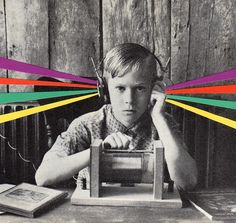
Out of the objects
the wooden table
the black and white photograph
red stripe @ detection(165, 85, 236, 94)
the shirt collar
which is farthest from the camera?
red stripe @ detection(165, 85, 236, 94)

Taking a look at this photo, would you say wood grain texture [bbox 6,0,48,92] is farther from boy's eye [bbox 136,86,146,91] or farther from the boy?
boy's eye [bbox 136,86,146,91]

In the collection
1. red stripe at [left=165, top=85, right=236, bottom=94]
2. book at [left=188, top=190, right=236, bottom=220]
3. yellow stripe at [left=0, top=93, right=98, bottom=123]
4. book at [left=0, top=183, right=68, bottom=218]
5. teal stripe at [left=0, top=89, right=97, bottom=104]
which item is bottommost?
book at [left=188, top=190, right=236, bottom=220]

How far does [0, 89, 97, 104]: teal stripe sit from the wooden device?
1.12 feet

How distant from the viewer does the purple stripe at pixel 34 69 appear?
5.48ft

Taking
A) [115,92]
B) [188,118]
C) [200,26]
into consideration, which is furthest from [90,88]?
[200,26]

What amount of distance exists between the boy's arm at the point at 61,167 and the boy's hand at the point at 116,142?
8 cm

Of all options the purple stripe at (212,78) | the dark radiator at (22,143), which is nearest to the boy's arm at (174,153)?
the purple stripe at (212,78)

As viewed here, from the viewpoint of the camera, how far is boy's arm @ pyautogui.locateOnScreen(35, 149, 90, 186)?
1431 mm

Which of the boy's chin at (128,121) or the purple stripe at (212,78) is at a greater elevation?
the purple stripe at (212,78)

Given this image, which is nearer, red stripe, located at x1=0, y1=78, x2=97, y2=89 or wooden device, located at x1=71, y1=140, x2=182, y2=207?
wooden device, located at x1=71, y1=140, x2=182, y2=207

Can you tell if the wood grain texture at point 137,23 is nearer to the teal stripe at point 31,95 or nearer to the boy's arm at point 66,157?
the teal stripe at point 31,95

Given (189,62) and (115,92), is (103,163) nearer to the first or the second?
(115,92)

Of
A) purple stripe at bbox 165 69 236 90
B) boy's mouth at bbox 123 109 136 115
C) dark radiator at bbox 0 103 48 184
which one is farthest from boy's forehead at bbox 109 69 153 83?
dark radiator at bbox 0 103 48 184

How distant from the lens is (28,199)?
136 cm
